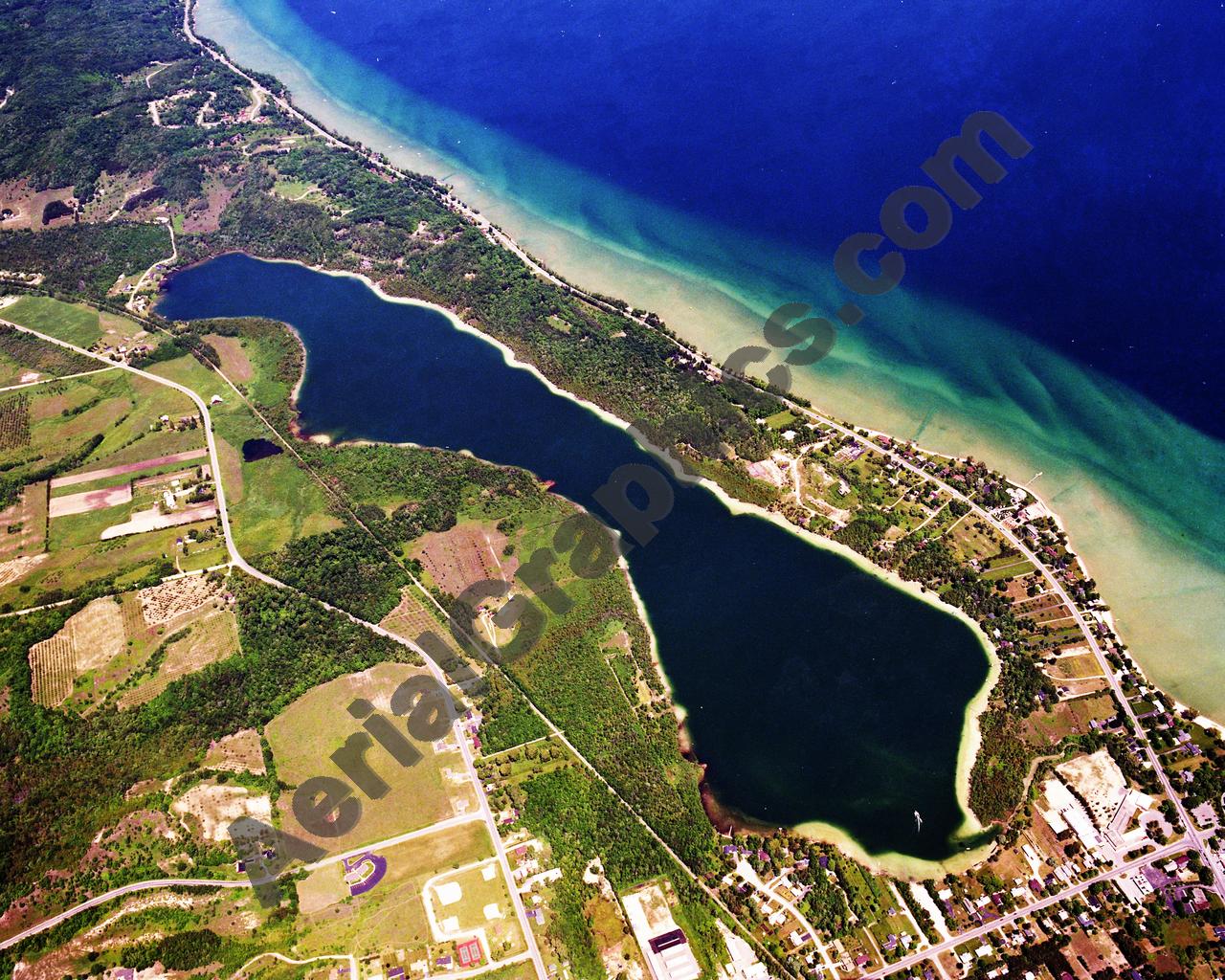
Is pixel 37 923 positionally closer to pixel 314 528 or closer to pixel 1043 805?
pixel 314 528

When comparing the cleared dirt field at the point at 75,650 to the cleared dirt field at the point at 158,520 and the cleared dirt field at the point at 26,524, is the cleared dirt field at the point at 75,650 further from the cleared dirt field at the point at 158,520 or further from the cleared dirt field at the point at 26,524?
the cleared dirt field at the point at 26,524

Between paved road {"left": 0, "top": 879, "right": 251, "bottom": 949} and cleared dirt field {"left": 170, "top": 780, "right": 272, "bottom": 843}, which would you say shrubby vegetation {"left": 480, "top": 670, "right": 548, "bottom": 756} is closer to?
cleared dirt field {"left": 170, "top": 780, "right": 272, "bottom": 843}

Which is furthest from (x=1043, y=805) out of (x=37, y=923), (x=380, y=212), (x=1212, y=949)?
(x=380, y=212)

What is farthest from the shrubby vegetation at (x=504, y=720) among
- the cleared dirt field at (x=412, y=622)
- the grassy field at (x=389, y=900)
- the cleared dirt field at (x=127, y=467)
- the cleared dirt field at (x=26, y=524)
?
the cleared dirt field at (x=26, y=524)

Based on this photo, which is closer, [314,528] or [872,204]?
[314,528]

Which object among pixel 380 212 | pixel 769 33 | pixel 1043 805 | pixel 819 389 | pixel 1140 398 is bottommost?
pixel 380 212

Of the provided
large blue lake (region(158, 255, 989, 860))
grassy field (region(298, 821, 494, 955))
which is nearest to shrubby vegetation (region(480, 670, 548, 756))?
grassy field (region(298, 821, 494, 955))
